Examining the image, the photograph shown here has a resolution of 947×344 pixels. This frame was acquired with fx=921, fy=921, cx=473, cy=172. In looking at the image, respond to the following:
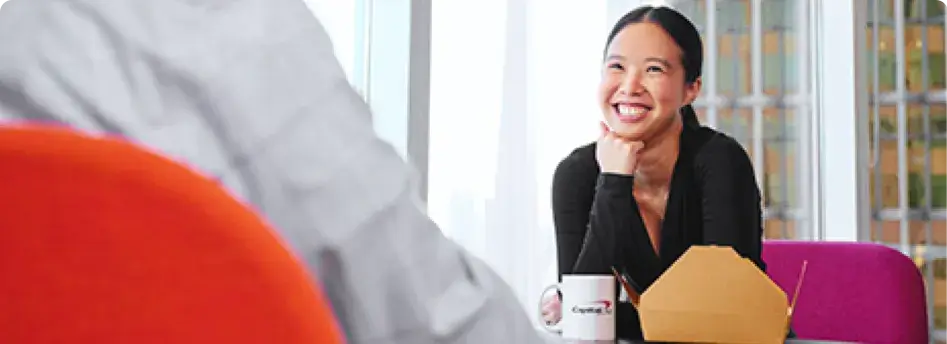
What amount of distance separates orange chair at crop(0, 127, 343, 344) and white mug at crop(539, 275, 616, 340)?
1.05 metres

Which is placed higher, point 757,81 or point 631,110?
point 757,81

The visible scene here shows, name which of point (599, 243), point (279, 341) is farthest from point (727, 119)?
point (279, 341)

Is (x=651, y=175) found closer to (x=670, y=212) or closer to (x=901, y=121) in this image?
(x=670, y=212)

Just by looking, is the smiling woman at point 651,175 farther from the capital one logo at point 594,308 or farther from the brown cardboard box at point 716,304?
the brown cardboard box at point 716,304

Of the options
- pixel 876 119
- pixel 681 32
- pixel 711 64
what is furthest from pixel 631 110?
pixel 876 119

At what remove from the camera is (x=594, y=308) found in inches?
51.1

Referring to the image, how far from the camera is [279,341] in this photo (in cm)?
28

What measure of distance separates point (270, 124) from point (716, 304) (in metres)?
0.87

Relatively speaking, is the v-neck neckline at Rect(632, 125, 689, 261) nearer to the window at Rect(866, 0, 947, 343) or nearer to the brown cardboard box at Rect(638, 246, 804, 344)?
the brown cardboard box at Rect(638, 246, 804, 344)

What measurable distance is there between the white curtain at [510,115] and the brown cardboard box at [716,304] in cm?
69

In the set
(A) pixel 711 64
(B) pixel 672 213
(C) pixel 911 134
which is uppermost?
(A) pixel 711 64

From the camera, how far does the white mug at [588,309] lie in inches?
51.0

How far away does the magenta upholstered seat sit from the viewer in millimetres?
1780

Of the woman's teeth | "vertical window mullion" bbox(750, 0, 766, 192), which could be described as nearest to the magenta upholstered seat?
the woman's teeth
